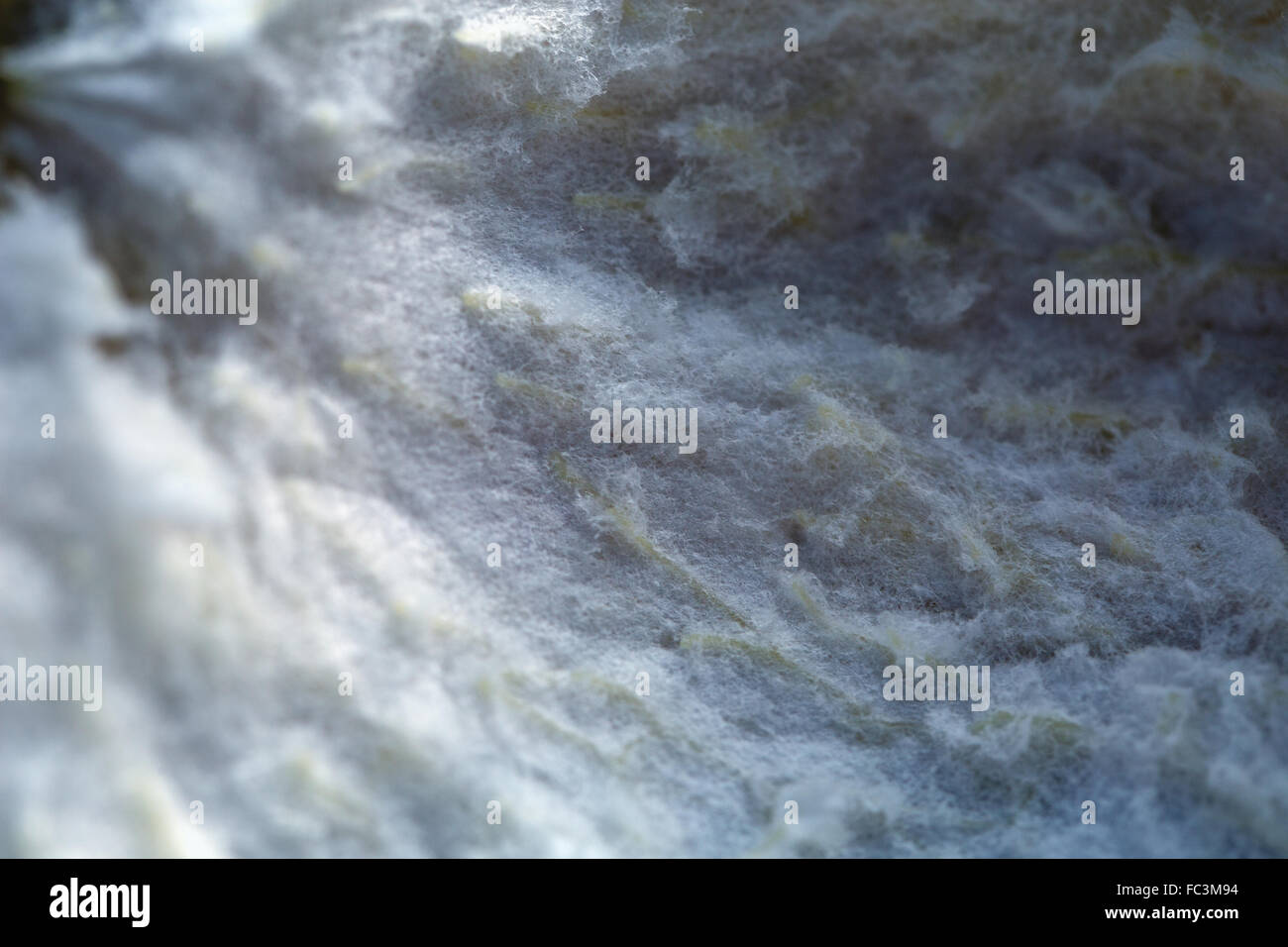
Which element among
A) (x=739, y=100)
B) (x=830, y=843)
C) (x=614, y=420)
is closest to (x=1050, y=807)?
(x=830, y=843)

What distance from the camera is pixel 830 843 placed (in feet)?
4.47

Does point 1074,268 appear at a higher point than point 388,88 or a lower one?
lower

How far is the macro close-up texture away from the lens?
1.40 metres

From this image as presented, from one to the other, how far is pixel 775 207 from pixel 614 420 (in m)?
0.47

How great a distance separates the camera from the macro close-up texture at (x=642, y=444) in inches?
55.1

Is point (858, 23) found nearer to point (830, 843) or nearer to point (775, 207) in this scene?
point (775, 207)

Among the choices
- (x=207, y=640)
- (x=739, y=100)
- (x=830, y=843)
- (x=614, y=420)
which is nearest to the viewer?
(x=830, y=843)

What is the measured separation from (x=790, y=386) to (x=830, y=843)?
2.26ft

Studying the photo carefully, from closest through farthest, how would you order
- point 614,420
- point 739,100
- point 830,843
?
point 830,843 → point 614,420 → point 739,100

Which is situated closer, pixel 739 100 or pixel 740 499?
pixel 740 499

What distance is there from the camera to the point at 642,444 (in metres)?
1.57

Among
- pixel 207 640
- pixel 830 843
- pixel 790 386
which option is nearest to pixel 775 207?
pixel 790 386

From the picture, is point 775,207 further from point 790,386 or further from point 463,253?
point 463,253

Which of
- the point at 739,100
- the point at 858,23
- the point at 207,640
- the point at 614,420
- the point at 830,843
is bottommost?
the point at 830,843
